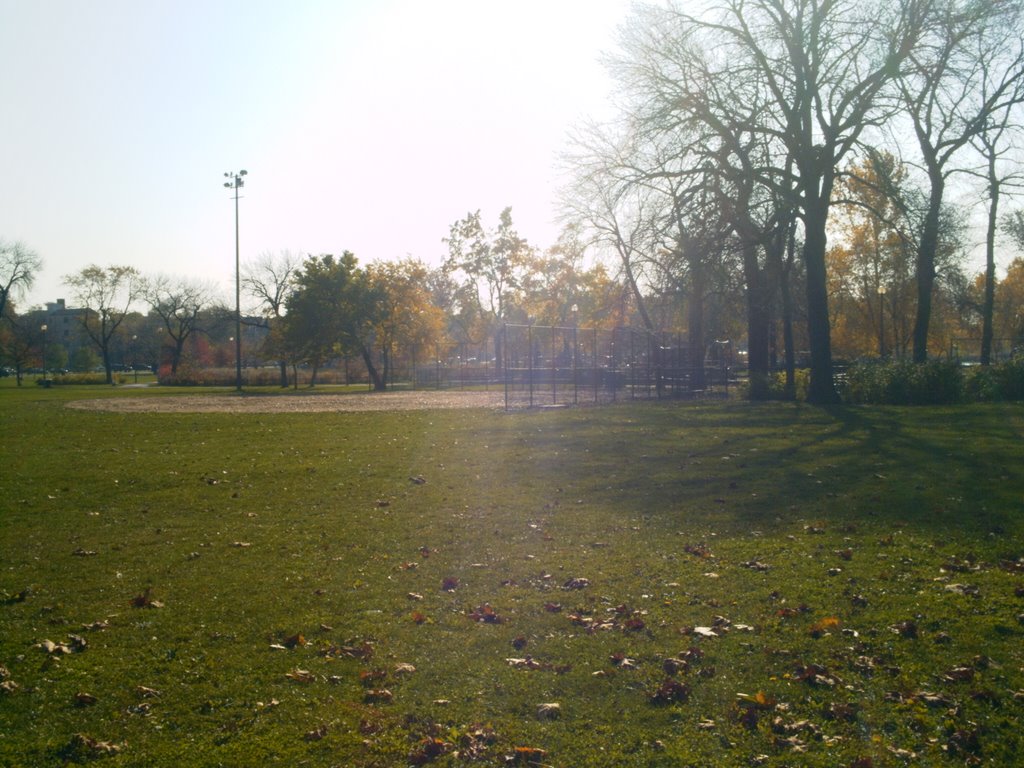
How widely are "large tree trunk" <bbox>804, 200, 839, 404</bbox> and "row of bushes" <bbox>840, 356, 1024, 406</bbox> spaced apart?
4.00 ft

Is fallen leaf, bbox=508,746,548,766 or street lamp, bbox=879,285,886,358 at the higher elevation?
street lamp, bbox=879,285,886,358

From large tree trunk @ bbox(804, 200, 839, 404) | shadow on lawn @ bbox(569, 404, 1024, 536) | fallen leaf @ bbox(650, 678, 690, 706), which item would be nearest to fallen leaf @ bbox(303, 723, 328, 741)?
fallen leaf @ bbox(650, 678, 690, 706)

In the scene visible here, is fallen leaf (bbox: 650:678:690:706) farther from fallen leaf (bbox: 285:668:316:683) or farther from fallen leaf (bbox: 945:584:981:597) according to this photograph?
fallen leaf (bbox: 945:584:981:597)

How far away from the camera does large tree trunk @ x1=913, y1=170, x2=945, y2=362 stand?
27341mm

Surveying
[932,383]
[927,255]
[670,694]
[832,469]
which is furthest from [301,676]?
[927,255]

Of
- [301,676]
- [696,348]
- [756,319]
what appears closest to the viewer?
[301,676]

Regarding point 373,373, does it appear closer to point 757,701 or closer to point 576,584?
point 576,584

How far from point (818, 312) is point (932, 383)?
4.10 metres

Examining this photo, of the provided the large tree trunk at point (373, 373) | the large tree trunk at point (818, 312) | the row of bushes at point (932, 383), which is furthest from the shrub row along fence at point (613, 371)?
the row of bushes at point (932, 383)

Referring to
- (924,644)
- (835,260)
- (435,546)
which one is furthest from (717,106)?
(835,260)

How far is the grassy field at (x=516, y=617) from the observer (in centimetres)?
419

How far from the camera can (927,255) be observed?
1133 inches

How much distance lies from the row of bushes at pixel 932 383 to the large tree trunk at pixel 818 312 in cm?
122

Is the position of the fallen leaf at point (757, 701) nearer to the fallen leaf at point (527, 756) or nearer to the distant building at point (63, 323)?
the fallen leaf at point (527, 756)
